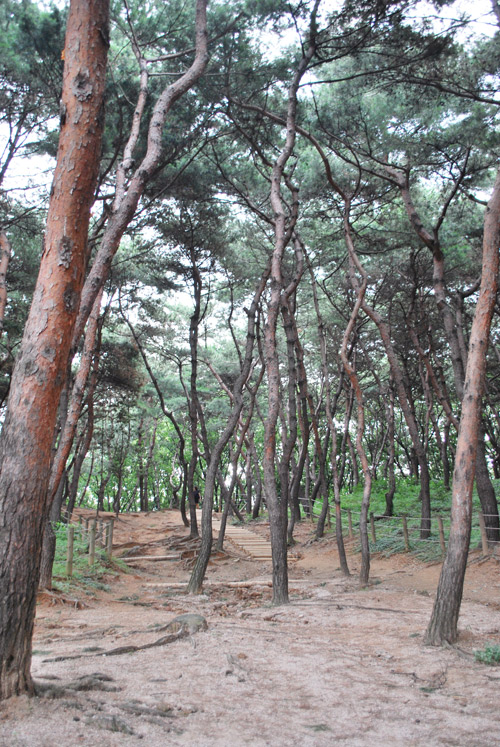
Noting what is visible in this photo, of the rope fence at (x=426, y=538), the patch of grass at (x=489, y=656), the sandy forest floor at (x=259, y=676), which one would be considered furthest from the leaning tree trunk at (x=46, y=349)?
the rope fence at (x=426, y=538)

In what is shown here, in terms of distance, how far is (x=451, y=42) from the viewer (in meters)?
8.46

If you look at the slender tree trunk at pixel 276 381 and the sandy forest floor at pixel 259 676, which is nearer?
the sandy forest floor at pixel 259 676

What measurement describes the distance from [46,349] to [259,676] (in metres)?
2.93

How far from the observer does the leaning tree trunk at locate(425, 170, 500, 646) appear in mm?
5062

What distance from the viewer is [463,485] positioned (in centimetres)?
519

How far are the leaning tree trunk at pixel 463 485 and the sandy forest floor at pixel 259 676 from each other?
0.27 meters

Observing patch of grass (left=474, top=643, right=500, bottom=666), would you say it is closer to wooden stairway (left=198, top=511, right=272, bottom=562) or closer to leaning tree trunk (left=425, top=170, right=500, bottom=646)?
leaning tree trunk (left=425, top=170, right=500, bottom=646)

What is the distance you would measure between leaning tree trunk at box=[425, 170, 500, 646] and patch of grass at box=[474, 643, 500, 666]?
494mm

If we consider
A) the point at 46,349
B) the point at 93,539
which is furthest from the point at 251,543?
the point at 46,349

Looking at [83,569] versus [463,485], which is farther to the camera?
[83,569]

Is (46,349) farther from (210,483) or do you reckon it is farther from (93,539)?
(93,539)

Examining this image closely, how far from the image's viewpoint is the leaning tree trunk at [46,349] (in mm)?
3012

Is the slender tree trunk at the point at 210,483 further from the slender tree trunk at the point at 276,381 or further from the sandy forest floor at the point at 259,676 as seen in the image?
the slender tree trunk at the point at 276,381

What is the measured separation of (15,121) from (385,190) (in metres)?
7.79
